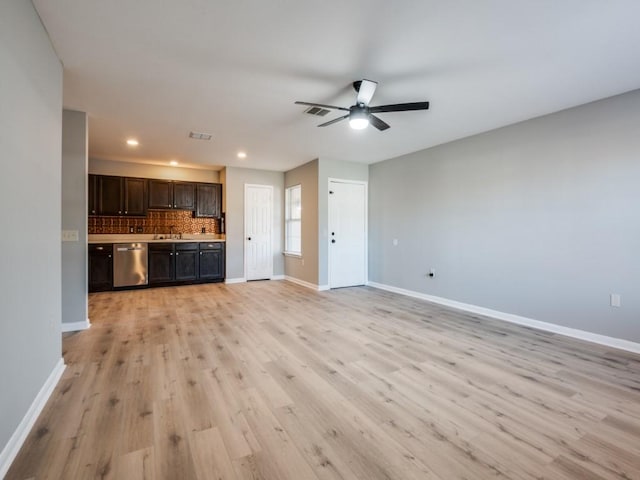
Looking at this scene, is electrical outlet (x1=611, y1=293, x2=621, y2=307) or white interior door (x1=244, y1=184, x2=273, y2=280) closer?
electrical outlet (x1=611, y1=293, x2=621, y2=307)

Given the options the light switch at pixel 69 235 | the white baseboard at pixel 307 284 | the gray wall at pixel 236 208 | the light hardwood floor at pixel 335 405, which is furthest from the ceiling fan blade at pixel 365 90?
the gray wall at pixel 236 208

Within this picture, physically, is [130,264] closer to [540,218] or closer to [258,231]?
[258,231]

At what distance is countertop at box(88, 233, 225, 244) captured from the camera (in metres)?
6.17

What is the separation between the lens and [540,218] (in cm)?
381

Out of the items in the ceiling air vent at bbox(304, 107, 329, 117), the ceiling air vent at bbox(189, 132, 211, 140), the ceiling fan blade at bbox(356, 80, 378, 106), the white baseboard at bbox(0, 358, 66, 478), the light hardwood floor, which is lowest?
the light hardwood floor

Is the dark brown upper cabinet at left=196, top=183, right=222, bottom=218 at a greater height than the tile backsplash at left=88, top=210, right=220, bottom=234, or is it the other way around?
the dark brown upper cabinet at left=196, top=183, right=222, bottom=218

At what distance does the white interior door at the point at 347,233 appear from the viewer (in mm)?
6172

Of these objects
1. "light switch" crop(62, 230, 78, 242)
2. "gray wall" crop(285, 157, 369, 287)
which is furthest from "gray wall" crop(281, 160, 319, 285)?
"light switch" crop(62, 230, 78, 242)

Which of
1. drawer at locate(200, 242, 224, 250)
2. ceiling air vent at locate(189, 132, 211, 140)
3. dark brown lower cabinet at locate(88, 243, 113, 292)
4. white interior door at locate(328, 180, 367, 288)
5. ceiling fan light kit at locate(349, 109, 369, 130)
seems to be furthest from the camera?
drawer at locate(200, 242, 224, 250)

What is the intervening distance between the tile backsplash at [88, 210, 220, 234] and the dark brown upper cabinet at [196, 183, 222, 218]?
14.2 inches

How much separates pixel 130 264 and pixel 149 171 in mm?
2009

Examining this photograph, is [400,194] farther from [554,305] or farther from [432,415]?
[432,415]

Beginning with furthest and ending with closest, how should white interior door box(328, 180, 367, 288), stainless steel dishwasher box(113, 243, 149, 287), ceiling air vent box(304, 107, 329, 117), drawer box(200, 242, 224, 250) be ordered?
drawer box(200, 242, 224, 250) → white interior door box(328, 180, 367, 288) → stainless steel dishwasher box(113, 243, 149, 287) → ceiling air vent box(304, 107, 329, 117)

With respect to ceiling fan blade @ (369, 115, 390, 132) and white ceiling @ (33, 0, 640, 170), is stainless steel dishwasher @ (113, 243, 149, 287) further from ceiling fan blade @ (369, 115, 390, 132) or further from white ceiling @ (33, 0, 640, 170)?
ceiling fan blade @ (369, 115, 390, 132)
